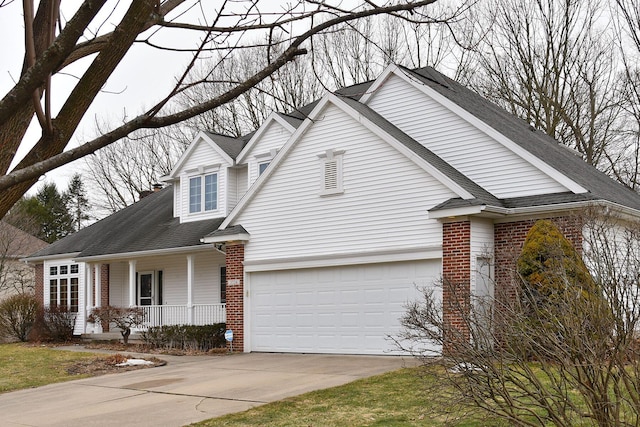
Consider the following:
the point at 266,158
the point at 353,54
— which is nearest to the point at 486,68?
the point at 353,54

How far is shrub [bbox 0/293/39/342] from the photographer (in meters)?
26.4

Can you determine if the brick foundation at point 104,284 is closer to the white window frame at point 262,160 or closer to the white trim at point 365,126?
the white window frame at point 262,160

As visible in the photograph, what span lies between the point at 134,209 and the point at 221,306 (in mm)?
9768

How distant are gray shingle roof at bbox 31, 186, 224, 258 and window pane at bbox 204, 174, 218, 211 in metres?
0.54

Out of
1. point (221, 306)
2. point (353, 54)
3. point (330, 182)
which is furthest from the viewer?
point (353, 54)

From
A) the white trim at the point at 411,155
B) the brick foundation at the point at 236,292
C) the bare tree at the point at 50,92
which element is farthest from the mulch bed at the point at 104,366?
the bare tree at the point at 50,92

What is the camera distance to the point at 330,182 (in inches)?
698

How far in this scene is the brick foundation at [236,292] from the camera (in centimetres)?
1920

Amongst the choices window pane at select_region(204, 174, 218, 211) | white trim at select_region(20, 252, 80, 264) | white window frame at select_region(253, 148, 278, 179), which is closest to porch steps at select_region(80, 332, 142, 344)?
white trim at select_region(20, 252, 80, 264)

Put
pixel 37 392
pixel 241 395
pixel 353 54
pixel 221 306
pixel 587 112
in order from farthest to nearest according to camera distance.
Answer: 1. pixel 353 54
2. pixel 587 112
3. pixel 221 306
4. pixel 37 392
5. pixel 241 395

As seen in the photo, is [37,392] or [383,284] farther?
[383,284]

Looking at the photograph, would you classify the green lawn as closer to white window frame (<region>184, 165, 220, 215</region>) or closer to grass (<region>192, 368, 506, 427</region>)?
grass (<region>192, 368, 506, 427</region>)

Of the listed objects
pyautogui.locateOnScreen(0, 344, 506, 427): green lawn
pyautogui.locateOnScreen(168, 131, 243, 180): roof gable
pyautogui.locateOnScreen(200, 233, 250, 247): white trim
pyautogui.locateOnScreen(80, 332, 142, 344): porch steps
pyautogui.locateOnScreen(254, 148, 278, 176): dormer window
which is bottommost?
pyautogui.locateOnScreen(80, 332, 142, 344): porch steps

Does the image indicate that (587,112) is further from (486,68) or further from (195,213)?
(195,213)
